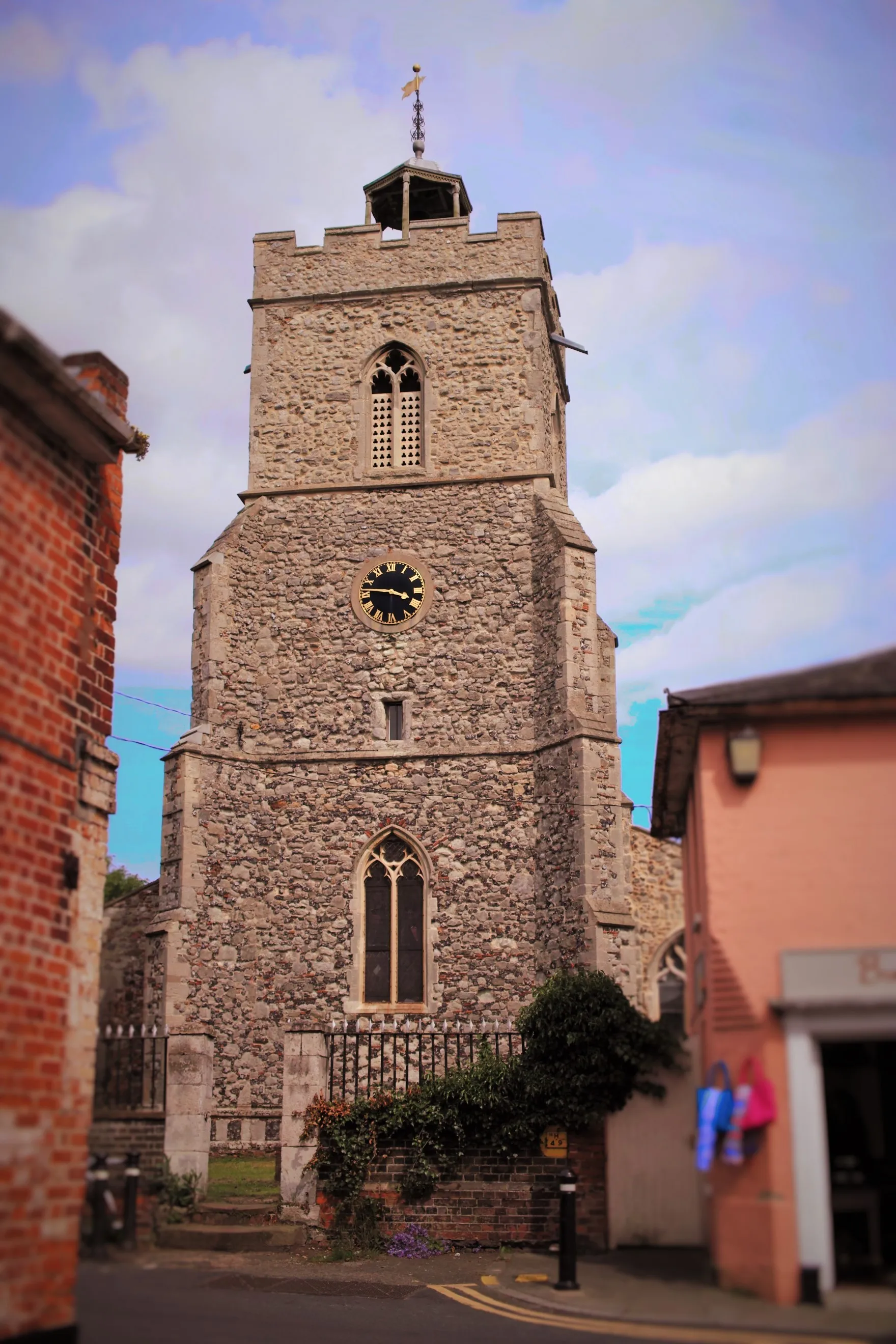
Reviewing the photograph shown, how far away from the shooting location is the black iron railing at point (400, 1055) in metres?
16.3

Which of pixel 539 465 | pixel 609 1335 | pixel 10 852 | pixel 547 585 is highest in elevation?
pixel 539 465

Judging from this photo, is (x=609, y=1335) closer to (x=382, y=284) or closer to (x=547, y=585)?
(x=547, y=585)

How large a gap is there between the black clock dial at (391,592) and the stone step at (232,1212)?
48.4 feet

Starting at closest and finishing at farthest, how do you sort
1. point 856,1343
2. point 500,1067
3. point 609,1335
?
point 856,1343, point 609,1335, point 500,1067

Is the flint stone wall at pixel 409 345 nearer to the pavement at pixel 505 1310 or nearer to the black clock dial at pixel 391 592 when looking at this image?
the black clock dial at pixel 391 592

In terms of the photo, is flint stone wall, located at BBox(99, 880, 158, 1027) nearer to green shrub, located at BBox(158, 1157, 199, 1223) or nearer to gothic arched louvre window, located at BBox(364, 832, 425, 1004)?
green shrub, located at BBox(158, 1157, 199, 1223)

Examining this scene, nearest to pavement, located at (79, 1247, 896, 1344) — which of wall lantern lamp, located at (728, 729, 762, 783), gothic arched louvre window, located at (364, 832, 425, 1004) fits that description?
wall lantern lamp, located at (728, 729, 762, 783)

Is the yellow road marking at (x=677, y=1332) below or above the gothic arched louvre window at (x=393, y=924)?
below

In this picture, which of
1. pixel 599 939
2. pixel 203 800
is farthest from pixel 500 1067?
pixel 203 800

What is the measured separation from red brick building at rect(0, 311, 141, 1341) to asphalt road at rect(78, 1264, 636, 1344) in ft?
0.59

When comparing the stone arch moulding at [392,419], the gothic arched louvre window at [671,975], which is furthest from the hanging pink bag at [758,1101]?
the stone arch moulding at [392,419]

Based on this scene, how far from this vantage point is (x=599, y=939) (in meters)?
21.1

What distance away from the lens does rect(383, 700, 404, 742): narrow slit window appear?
24.1m

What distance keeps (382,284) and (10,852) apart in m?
22.1
